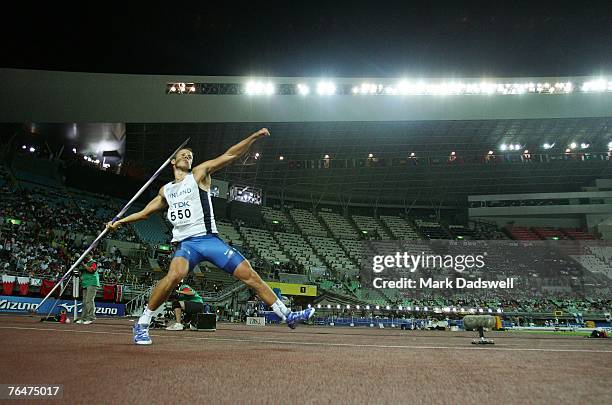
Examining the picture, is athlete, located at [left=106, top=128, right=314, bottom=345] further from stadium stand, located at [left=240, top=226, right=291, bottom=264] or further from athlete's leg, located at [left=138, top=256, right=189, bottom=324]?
stadium stand, located at [left=240, top=226, right=291, bottom=264]

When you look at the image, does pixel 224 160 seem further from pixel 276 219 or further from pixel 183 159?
pixel 276 219

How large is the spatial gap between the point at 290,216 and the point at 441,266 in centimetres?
Result: 1316

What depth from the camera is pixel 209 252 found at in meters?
4.28

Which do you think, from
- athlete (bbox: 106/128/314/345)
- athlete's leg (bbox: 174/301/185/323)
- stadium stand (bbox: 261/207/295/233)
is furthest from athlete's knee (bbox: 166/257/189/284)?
stadium stand (bbox: 261/207/295/233)

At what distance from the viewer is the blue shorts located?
423 cm

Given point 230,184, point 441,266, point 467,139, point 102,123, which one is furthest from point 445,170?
point 102,123

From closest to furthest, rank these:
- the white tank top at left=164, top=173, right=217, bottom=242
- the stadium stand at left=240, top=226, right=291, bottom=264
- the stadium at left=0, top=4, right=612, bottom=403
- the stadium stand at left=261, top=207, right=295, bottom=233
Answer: the white tank top at left=164, top=173, right=217, bottom=242
the stadium at left=0, top=4, right=612, bottom=403
the stadium stand at left=240, top=226, right=291, bottom=264
the stadium stand at left=261, top=207, right=295, bottom=233

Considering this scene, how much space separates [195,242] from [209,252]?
0.18 meters

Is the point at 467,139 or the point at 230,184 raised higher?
the point at 467,139

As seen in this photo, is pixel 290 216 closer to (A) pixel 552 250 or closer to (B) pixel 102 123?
(B) pixel 102 123

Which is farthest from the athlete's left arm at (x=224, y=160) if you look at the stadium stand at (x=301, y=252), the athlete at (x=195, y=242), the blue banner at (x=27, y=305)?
the stadium stand at (x=301, y=252)

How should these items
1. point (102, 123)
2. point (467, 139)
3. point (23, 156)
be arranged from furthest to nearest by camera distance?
point (467, 139), point (23, 156), point (102, 123)

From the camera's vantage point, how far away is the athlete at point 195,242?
13.8 ft

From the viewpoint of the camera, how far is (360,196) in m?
40.1
